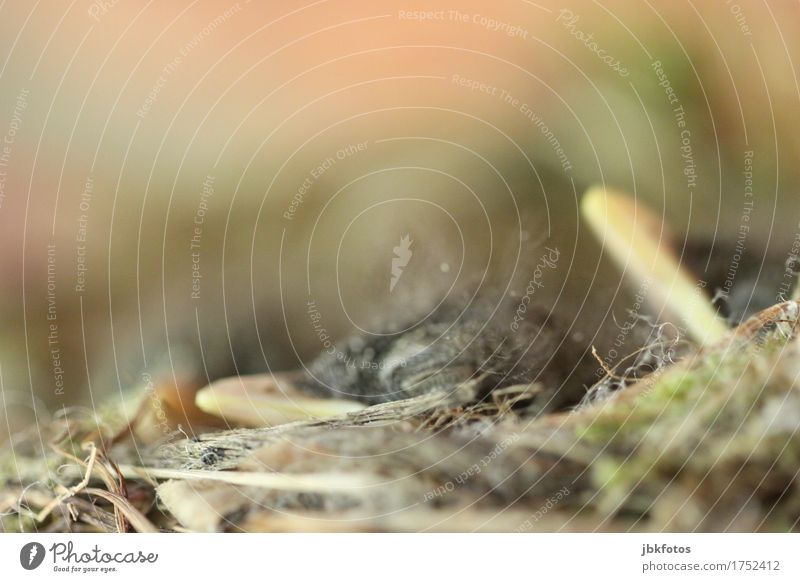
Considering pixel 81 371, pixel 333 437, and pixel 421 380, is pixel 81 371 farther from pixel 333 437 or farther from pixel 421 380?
pixel 421 380

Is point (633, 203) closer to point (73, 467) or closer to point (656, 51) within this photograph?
point (656, 51)
